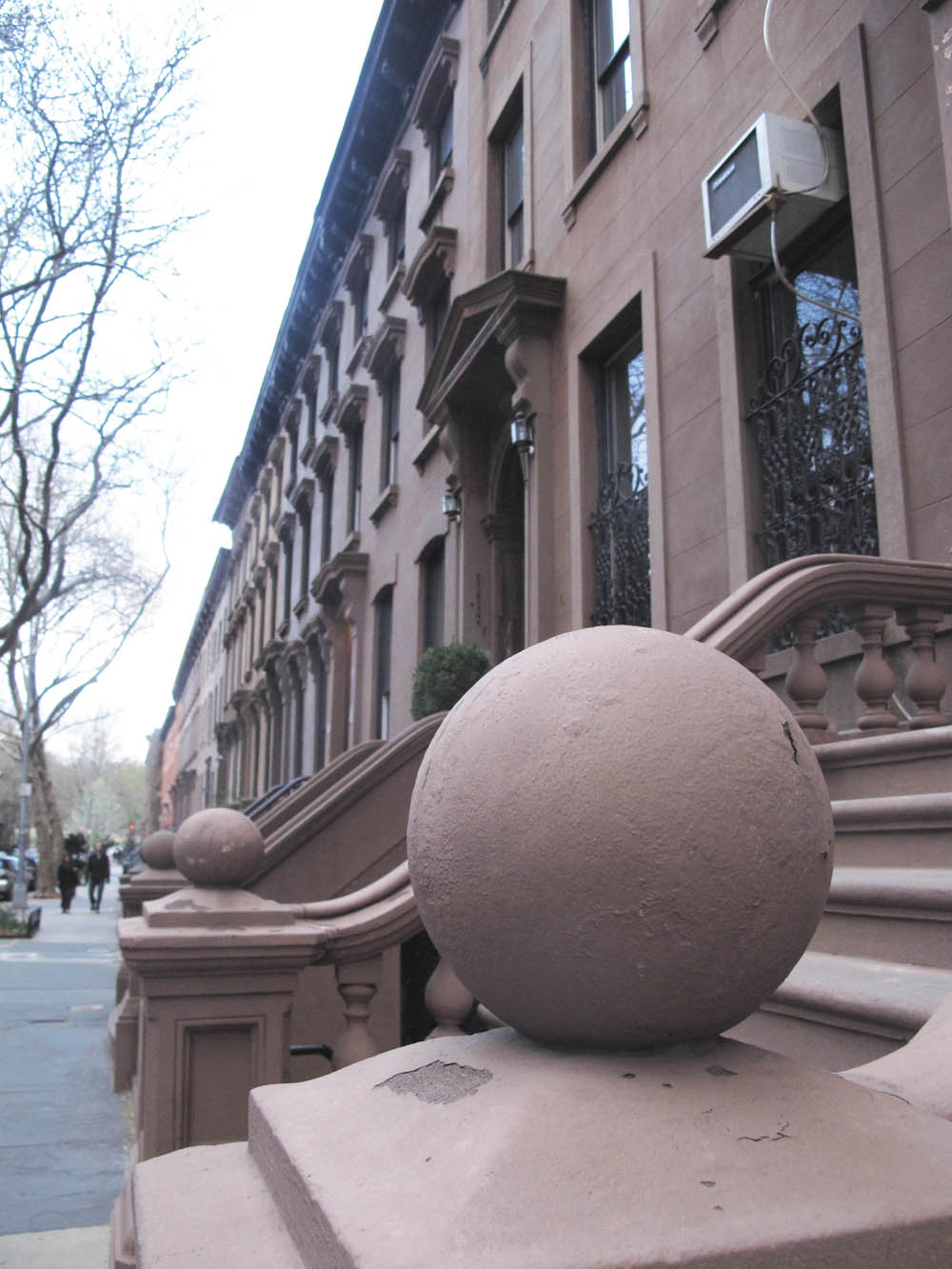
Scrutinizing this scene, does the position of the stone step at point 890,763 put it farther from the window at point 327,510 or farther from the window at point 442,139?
the window at point 327,510

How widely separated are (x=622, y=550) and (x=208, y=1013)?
6529 millimetres

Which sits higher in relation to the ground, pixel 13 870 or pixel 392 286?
pixel 392 286

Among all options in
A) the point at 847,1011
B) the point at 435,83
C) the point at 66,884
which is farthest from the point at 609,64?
the point at 66,884

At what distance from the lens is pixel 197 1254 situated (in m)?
1.60

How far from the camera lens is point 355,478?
2036cm

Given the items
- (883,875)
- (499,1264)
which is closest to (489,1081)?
(499,1264)

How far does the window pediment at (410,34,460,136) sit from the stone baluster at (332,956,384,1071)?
48.8ft

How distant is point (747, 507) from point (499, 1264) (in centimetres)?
645

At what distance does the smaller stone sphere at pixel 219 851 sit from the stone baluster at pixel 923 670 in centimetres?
322

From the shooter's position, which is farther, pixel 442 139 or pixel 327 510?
pixel 327 510

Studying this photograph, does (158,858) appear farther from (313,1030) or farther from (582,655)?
(582,655)

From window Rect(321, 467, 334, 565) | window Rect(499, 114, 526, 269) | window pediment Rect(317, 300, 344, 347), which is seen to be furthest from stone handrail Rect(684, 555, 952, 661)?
window pediment Rect(317, 300, 344, 347)

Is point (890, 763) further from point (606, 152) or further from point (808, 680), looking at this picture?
point (606, 152)

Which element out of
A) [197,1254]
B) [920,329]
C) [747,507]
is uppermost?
[920,329]
